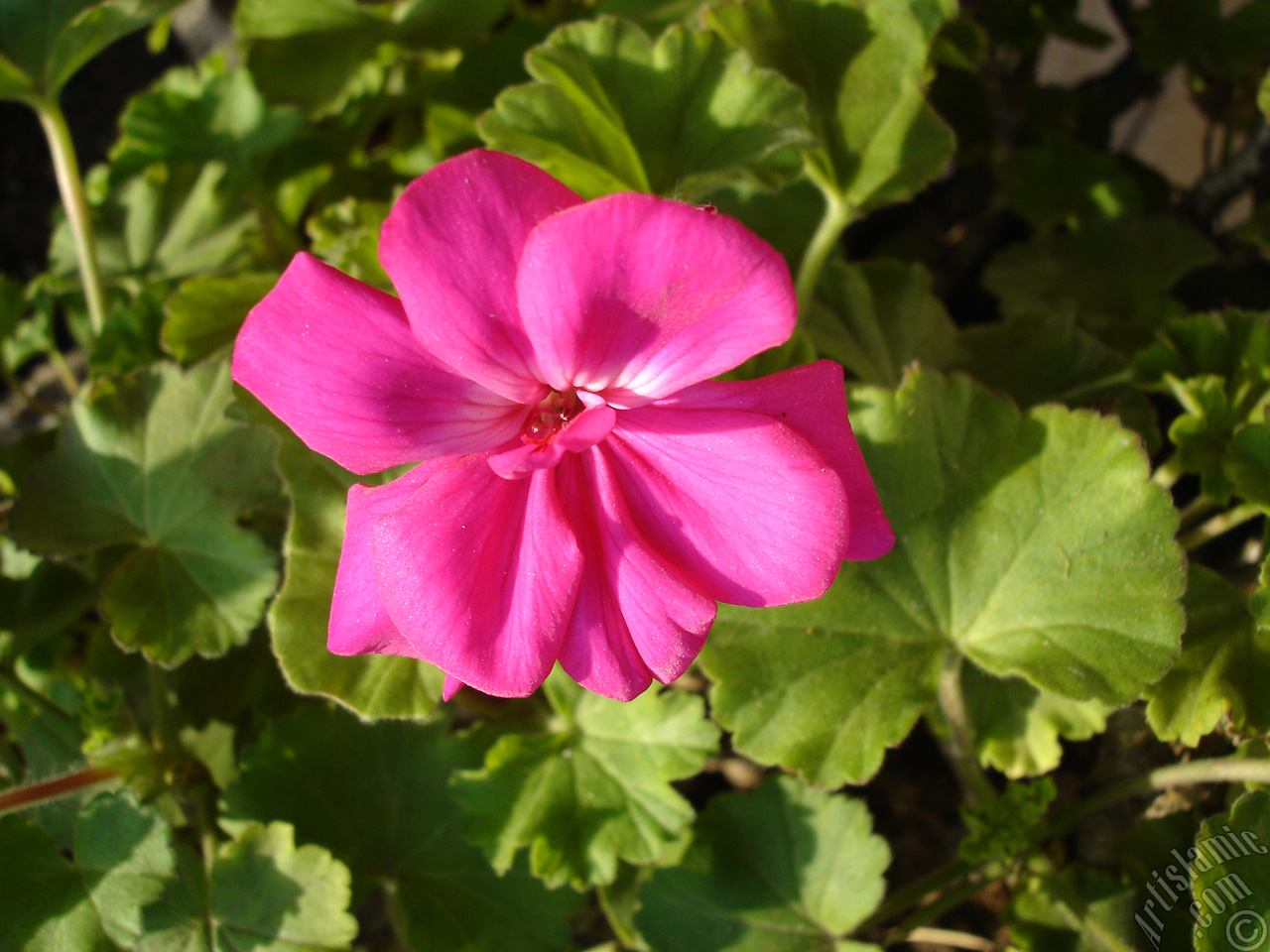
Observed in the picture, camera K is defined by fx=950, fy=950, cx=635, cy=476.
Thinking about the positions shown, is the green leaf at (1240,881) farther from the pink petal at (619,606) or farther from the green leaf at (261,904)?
the green leaf at (261,904)

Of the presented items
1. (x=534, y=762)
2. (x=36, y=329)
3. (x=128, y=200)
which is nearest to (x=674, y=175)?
(x=534, y=762)

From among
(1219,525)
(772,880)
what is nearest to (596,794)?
(772,880)

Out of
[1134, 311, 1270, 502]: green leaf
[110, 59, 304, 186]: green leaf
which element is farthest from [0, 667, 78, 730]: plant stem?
[1134, 311, 1270, 502]: green leaf

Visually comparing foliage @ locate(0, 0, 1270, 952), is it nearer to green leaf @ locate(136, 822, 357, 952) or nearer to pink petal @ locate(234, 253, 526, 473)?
green leaf @ locate(136, 822, 357, 952)

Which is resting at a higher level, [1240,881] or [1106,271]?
[1106,271]

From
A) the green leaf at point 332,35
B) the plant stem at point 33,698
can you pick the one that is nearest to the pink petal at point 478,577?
the plant stem at point 33,698

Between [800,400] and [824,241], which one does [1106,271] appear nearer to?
[824,241]

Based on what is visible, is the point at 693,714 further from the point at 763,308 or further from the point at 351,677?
the point at 763,308
